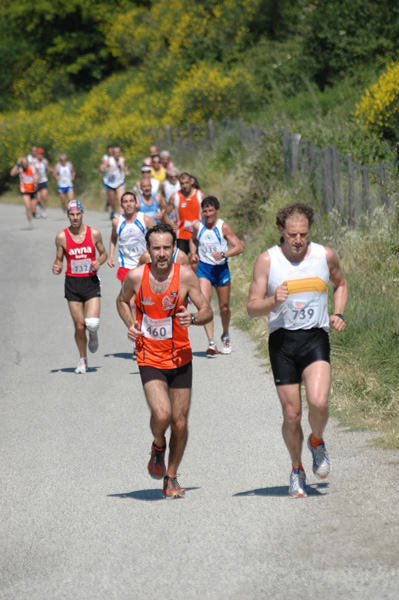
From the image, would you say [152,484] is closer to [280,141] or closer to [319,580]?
[319,580]

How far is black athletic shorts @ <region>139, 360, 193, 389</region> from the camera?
7184 millimetres

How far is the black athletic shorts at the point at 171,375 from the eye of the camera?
7.18 metres

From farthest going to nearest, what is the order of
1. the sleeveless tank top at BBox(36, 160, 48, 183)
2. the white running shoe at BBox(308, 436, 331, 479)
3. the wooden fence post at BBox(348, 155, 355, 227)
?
the sleeveless tank top at BBox(36, 160, 48, 183) → the wooden fence post at BBox(348, 155, 355, 227) → the white running shoe at BBox(308, 436, 331, 479)

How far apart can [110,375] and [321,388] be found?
561 cm

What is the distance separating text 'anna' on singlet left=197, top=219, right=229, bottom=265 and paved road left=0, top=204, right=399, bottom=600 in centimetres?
124

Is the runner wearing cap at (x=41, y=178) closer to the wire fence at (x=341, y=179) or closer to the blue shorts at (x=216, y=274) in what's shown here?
the wire fence at (x=341, y=179)

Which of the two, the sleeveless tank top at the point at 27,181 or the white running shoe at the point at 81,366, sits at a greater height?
the sleeveless tank top at the point at 27,181

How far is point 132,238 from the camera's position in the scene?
1288cm

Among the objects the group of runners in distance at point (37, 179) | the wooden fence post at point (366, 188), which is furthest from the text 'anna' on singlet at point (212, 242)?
the group of runners in distance at point (37, 179)

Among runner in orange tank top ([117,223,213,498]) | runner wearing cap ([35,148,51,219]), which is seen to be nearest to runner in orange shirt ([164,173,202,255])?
runner in orange tank top ([117,223,213,498])

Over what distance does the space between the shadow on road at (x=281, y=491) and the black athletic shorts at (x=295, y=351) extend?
2.63ft

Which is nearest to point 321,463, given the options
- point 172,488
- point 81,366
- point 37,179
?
point 172,488

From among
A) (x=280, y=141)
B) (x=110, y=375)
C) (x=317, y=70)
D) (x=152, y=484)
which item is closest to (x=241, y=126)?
(x=280, y=141)

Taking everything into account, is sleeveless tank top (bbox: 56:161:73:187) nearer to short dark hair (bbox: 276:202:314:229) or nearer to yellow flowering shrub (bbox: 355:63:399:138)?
yellow flowering shrub (bbox: 355:63:399:138)
